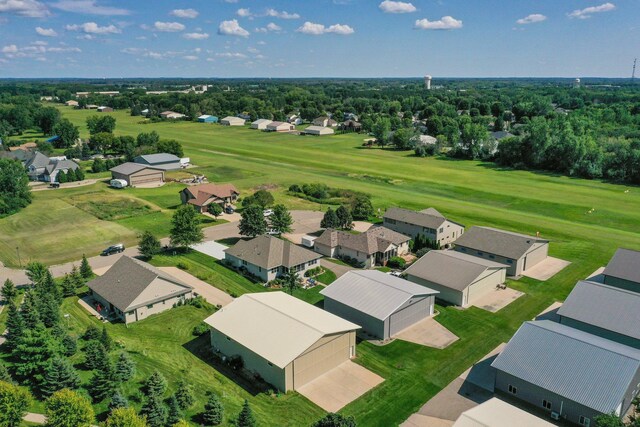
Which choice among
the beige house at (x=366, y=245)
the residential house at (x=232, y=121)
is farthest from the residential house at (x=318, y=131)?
the beige house at (x=366, y=245)

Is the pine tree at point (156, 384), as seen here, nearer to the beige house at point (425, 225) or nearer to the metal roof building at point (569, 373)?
the metal roof building at point (569, 373)

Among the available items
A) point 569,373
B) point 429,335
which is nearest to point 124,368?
point 429,335

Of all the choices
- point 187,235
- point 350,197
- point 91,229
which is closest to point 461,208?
point 350,197

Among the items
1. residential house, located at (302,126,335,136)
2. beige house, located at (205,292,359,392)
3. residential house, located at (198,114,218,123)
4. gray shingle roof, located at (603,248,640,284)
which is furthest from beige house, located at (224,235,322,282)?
residential house, located at (198,114,218,123)

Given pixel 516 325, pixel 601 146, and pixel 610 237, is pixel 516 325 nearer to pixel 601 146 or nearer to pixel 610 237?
pixel 610 237

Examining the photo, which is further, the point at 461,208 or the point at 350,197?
the point at 350,197

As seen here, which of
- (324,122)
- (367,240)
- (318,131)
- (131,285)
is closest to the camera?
(131,285)

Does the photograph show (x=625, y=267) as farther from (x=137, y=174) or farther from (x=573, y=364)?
(x=137, y=174)
